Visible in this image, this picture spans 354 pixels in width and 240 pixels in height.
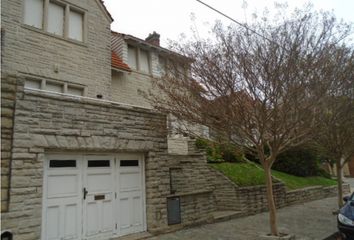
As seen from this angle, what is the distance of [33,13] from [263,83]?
8439 mm

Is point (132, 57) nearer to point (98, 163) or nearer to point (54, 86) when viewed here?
point (54, 86)

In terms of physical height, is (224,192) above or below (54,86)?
below

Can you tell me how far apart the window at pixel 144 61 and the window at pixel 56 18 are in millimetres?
4129

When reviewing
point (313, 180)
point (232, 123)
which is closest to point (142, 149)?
point (232, 123)

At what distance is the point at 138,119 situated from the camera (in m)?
9.55

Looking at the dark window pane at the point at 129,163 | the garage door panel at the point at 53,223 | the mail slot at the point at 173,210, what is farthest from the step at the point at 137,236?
the dark window pane at the point at 129,163

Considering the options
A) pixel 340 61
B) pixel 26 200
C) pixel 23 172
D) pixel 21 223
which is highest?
pixel 340 61

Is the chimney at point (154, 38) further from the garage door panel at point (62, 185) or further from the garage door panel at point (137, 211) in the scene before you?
the garage door panel at point (62, 185)

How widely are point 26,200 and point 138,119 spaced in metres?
3.77

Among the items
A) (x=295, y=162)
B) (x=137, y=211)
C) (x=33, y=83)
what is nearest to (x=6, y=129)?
(x=137, y=211)

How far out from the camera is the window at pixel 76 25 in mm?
12685

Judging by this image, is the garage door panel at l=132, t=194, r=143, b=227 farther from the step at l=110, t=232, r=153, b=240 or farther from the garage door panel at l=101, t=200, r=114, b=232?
the garage door panel at l=101, t=200, r=114, b=232

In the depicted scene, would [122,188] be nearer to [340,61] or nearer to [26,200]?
[26,200]

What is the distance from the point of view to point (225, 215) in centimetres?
1177
